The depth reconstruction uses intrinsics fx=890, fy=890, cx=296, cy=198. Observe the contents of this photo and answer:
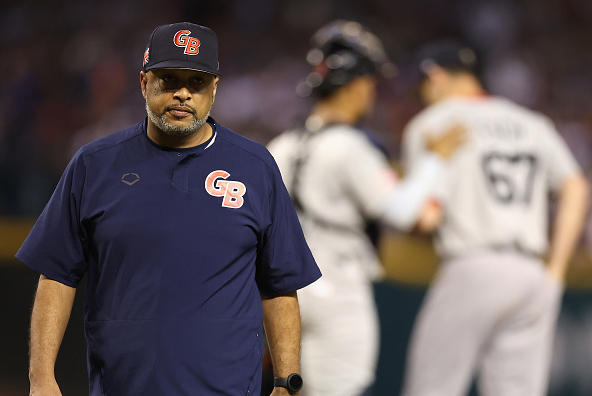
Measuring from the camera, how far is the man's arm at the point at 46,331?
2.59 meters

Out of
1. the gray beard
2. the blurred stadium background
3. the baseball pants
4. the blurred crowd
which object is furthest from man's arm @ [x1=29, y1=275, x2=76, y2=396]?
the blurred crowd

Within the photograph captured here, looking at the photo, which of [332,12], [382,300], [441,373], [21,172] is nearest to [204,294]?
[441,373]

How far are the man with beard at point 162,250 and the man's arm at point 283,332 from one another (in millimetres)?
64

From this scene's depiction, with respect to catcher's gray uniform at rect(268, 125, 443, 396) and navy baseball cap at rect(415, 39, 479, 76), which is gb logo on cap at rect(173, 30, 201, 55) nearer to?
catcher's gray uniform at rect(268, 125, 443, 396)

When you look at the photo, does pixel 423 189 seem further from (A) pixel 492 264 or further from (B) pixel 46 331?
(B) pixel 46 331

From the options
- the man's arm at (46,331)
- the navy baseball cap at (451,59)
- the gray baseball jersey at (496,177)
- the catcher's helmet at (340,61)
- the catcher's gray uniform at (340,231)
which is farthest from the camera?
the navy baseball cap at (451,59)

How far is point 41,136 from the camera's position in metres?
12.0

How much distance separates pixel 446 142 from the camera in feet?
15.5

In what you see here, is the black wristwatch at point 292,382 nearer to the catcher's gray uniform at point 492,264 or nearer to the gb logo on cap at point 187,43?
the gb logo on cap at point 187,43

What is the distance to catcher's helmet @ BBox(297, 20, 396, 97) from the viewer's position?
4566mm

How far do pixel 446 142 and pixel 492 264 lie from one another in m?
0.84

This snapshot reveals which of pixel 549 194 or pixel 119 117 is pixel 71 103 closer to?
pixel 119 117

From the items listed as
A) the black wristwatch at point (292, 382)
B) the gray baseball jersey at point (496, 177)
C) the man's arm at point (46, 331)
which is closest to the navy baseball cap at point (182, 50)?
the man's arm at point (46, 331)

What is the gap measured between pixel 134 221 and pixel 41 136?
9859mm
